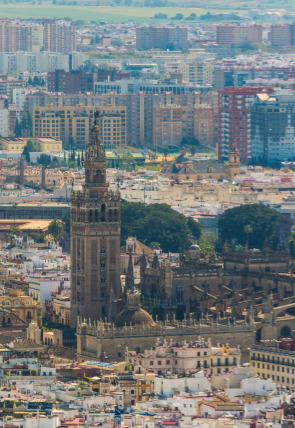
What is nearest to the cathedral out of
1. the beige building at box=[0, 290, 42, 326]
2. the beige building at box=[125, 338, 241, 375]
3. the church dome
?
the church dome

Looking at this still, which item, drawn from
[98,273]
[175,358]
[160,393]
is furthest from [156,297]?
[160,393]

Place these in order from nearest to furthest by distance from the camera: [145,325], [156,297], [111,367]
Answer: [111,367] → [145,325] → [156,297]

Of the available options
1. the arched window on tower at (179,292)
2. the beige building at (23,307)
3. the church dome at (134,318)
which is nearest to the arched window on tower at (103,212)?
the arched window on tower at (179,292)

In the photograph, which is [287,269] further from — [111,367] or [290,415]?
[290,415]

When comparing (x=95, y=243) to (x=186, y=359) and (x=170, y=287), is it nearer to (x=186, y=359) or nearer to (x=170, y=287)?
(x=170, y=287)

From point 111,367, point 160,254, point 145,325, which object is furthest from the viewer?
point 160,254

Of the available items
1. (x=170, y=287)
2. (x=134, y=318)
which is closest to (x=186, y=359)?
(x=134, y=318)
